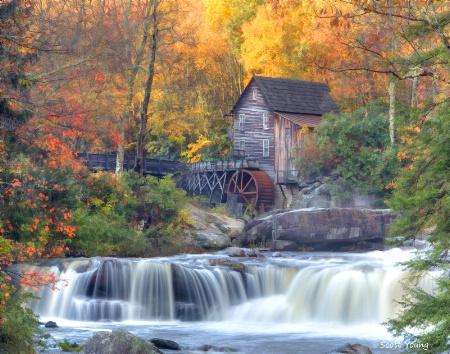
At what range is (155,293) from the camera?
19.6m

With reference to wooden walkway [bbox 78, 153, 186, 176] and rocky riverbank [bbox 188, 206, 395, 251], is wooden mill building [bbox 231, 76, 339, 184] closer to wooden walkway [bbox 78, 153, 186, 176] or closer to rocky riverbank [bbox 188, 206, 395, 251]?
wooden walkway [bbox 78, 153, 186, 176]

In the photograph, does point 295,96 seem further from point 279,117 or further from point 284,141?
point 284,141

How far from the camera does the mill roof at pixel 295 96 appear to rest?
4384 centimetres

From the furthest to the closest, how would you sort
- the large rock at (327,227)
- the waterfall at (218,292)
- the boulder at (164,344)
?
the large rock at (327,227) → the waterfall at (218,292) → the boulder at (164,344)

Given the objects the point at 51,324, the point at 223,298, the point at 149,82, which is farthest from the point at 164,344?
the point at 149,82

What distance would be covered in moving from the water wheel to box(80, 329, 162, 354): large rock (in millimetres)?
31265

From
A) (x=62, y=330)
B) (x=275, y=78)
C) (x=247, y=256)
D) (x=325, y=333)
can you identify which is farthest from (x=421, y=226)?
(x=275, y=78)

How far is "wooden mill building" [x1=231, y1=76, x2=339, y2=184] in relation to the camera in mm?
42812

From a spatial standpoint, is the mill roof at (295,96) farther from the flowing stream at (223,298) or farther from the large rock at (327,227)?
the flowing stream at (223,298)

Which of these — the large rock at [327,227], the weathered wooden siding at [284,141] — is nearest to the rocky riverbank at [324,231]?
the large rock at [327,227]

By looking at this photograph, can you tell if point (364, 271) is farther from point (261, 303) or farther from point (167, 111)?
point (167, 111)

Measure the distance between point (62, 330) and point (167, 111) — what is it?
2160 cm

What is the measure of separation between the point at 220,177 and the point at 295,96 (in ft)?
22.6

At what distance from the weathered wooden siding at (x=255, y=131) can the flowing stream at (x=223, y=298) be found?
23.5 meters
